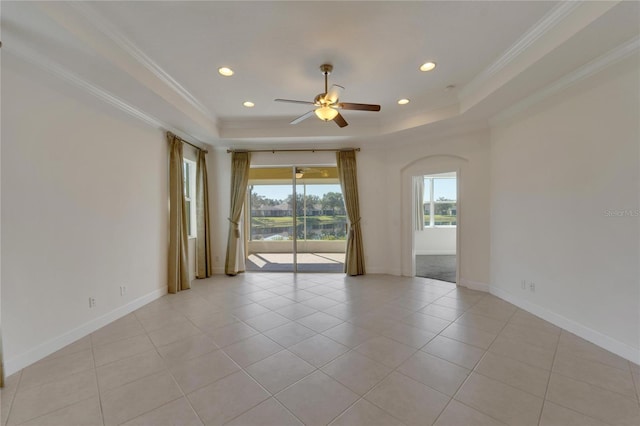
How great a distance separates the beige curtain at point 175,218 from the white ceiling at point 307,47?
627 mm

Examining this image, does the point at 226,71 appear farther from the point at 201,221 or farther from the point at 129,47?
the point at 201,221

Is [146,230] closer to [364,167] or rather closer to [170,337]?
[170,337]

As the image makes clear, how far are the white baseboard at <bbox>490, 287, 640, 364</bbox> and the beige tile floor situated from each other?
0.32 ft

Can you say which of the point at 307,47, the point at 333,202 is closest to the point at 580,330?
the point at 307,47

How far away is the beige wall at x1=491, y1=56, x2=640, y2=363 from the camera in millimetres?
2484

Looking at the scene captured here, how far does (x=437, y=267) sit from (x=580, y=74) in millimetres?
4543

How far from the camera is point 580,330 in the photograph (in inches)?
114

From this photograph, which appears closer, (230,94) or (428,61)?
(428,61)

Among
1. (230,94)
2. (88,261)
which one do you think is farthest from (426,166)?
(88,261)

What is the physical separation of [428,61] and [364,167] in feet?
9.23

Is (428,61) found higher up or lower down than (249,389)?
higher up

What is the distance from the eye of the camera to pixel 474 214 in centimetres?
459

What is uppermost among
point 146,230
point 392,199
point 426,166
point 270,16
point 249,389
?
point 270,16

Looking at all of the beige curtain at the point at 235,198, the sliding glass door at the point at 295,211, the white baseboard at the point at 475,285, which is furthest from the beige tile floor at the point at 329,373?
the sliding glass door at the point at 295,211
